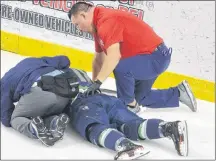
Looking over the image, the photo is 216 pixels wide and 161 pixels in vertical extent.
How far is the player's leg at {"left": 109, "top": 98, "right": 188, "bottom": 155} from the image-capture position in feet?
9.78

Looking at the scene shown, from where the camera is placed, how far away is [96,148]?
3225mm

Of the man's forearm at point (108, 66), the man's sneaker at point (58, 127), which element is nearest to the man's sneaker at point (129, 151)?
the man's sneaker at point (58, 127)

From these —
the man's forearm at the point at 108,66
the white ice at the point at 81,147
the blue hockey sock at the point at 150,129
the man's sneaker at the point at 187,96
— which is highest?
the man's forearm at the point at 108,66

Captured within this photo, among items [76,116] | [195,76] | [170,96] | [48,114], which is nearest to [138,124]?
[76,116]

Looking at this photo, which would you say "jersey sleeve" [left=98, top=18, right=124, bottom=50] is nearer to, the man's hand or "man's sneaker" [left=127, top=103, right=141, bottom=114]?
the man's hand

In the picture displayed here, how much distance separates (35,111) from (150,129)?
771 mm

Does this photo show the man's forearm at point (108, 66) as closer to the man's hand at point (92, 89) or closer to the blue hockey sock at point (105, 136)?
the man's hand at point (92, 89)

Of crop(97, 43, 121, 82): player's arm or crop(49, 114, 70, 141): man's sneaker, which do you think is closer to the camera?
crop(49, 114, 70, 141): man's sneaker

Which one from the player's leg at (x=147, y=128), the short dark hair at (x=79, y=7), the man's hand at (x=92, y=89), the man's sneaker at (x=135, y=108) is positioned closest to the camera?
the player's leg at (x=147, y=128)

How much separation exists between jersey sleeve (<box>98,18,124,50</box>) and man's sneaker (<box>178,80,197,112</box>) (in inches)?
29.5

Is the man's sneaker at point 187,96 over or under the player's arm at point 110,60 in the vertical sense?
under

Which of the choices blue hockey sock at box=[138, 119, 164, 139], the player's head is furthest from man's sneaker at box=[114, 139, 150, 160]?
the player's head

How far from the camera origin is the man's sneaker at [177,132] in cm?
297

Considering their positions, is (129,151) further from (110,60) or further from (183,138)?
(110,60)
